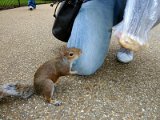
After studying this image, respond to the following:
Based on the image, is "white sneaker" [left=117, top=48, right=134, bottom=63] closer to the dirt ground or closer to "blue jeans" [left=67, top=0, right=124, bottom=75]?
the dirt ground

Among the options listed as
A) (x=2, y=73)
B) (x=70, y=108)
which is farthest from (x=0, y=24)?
(x=70, y=108)

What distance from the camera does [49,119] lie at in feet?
6.57

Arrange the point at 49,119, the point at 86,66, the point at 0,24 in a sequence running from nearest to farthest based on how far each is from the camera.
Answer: the point at 49,119 < the point at 86,66 < the point at 0,24

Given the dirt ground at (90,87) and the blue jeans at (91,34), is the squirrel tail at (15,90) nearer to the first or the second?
the dirt ground at (90,87)

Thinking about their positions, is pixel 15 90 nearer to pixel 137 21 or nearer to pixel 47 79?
pixel 47 79

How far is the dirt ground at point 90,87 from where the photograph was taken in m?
2.08

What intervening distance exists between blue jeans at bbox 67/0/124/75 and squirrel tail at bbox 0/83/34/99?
468mm

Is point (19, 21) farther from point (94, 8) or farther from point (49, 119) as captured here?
point (49, 119)

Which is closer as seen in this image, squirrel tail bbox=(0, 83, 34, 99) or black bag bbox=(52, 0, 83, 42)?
squirrel tail bbox=(0, 83, 34, 99)

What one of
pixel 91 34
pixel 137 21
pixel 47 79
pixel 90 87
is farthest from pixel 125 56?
pixel 47 79

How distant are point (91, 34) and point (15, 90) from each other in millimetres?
745

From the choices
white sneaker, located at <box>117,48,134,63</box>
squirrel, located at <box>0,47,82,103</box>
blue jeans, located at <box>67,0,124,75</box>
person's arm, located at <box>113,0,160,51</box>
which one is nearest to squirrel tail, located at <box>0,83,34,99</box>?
squirrel, located at <box>0,47,82,103</box>

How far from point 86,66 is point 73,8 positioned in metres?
0.49

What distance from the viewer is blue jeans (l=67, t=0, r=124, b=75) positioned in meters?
2.54
